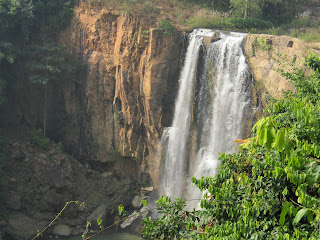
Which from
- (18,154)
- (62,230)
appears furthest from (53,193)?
(18,154)

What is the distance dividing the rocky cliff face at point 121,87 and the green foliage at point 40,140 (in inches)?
53.7

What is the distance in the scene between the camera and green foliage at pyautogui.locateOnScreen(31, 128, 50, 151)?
19.7 m

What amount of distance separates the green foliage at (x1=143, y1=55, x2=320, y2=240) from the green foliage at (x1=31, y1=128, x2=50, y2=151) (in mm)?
14706

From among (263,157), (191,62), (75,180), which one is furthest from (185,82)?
(263,157)

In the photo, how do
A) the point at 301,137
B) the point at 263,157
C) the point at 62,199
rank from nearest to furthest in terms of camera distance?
the point at 301,137
the point at 263,157
the point at 62,199

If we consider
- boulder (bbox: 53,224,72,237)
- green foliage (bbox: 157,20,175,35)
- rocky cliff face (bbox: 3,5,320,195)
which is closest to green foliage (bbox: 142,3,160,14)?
rocky cliff face (bbox: 3,5,320,195)

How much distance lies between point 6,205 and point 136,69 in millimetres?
8809

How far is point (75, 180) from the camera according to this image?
63.5 ft

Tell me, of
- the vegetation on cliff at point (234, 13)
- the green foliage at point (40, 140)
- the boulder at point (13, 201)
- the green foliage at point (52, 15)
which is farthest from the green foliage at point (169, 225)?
the green foliage at point (52, 15)

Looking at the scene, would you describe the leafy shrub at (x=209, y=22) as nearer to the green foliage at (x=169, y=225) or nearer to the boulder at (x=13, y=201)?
the boulder at (x=13, y=201)

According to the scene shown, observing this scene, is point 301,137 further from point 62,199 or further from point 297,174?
point 62,199

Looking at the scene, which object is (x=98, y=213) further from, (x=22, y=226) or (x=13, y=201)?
(x=13, y=201)

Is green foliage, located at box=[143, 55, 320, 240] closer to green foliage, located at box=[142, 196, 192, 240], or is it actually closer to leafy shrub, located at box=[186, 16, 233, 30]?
green foliage, located at box=[142, 196, 192, 240]

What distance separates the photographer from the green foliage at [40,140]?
19734mm
